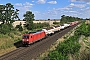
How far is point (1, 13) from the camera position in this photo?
58.2m

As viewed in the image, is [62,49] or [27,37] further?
[27,37]

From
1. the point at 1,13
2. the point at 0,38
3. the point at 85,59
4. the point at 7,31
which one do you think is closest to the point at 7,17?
the point at 1,13

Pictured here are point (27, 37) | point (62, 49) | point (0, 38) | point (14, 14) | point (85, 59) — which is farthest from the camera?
point (14, 14)

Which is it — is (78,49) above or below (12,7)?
below

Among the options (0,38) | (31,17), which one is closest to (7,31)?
(0,38)

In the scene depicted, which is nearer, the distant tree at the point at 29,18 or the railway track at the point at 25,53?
the railway track at the point at 25,53

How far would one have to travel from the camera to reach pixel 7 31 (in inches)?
1951

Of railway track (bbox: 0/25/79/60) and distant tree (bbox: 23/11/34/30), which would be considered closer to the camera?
railway track (bbox: 0/25/79/60)

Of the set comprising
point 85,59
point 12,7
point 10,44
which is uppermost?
point 12,7

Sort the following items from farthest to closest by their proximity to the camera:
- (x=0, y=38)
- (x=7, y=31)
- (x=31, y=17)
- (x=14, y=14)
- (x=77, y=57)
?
(x=31, y=17), (x=14, y=14), (x=7, y=31), (x=0, y=38), (x=77, y=57)

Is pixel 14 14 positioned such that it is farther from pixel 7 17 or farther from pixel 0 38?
pixel 0 38

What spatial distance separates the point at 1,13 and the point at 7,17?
2.48m

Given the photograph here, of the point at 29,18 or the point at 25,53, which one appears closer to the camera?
the point at 25,53

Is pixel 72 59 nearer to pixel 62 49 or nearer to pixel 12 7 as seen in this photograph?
pixel 62 49
